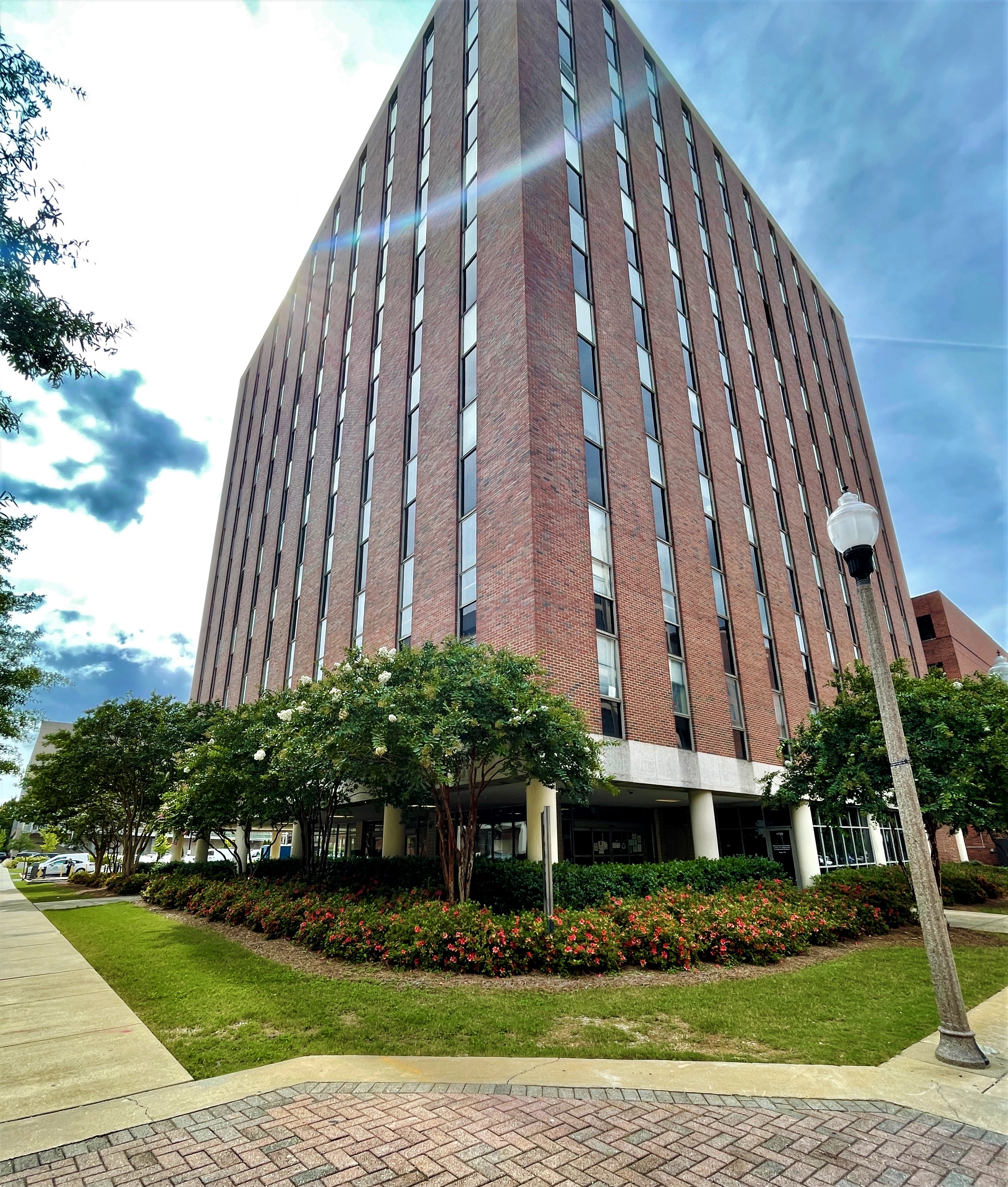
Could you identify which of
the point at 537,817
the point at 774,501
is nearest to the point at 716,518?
the point at 774,501

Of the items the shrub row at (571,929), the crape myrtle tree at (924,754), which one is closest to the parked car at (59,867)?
the shrub row at (571,929)

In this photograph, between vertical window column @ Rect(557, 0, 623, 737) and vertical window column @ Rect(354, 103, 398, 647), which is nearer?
vertical window column @ Rect(557, 0, 623, 737)

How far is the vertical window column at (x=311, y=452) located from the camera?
32344 millimetres

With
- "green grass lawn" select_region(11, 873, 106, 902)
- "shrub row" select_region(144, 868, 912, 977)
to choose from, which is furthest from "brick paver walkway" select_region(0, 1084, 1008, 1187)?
"green grass lawn" select_region(11, 873, 106, 902)

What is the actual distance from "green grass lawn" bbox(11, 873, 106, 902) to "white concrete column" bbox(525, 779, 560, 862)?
21937 millimetres

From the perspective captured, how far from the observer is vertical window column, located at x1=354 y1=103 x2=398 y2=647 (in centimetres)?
2578

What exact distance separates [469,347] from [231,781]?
1510 centimetres

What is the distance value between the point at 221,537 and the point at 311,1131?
167ft

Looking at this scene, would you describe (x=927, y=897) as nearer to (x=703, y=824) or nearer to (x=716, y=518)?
(x=703, y=824)

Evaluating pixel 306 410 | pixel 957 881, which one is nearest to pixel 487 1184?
pixel 957 881

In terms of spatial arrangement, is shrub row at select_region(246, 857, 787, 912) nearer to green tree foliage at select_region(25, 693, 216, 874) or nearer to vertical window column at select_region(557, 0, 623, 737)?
vertical window column at select_region(557, 0, 623, 737)

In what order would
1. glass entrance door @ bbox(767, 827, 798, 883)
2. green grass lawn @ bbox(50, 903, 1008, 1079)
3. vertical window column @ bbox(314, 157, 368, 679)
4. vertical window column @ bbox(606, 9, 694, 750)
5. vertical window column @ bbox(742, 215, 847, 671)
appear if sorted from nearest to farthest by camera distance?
green grass lawn @ bbox(50, 903, 1008, 1079) → vertical window column @ bbox(606, 9, 694, 750) → glass entrance door @ bbox(767, 827, 798, 883) → vertical window column @ bbox(314, 157, 368, 679) → vertical window column @ bbox(742, 215, 847, 671)

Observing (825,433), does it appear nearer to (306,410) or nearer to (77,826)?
(306,410)

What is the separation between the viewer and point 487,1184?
4.15 meters
